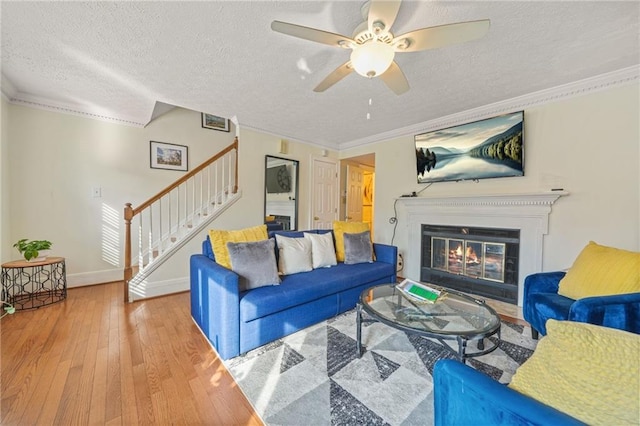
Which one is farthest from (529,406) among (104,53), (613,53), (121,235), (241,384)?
(121,235)

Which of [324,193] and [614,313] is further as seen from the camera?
[324,193]

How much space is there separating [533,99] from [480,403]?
129 inches

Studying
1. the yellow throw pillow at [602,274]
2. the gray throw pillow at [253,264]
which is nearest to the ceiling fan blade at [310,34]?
the gray throw pillow at [253,264]

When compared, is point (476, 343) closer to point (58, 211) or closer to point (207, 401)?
point (207, 401)

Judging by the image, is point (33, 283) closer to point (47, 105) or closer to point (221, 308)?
point (47, 105)

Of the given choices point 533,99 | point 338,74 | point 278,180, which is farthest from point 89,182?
point 533,99

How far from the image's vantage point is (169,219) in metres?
3.65

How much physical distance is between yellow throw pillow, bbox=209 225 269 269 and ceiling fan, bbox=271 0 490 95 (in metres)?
1.64

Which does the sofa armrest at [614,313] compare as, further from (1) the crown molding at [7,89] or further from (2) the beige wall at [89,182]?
(1) the crown molding at [7,89]

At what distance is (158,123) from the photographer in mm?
3865

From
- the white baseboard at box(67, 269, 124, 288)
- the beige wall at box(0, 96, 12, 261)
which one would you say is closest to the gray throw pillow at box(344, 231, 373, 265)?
the white baseboard at box(67, 269, 124, 288)

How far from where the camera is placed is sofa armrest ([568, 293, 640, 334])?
4.63 feet

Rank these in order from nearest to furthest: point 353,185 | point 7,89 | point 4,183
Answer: point 7,89 → point 4,183 → point 353,185

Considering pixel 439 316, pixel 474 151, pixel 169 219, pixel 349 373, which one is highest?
pixel 474 151
